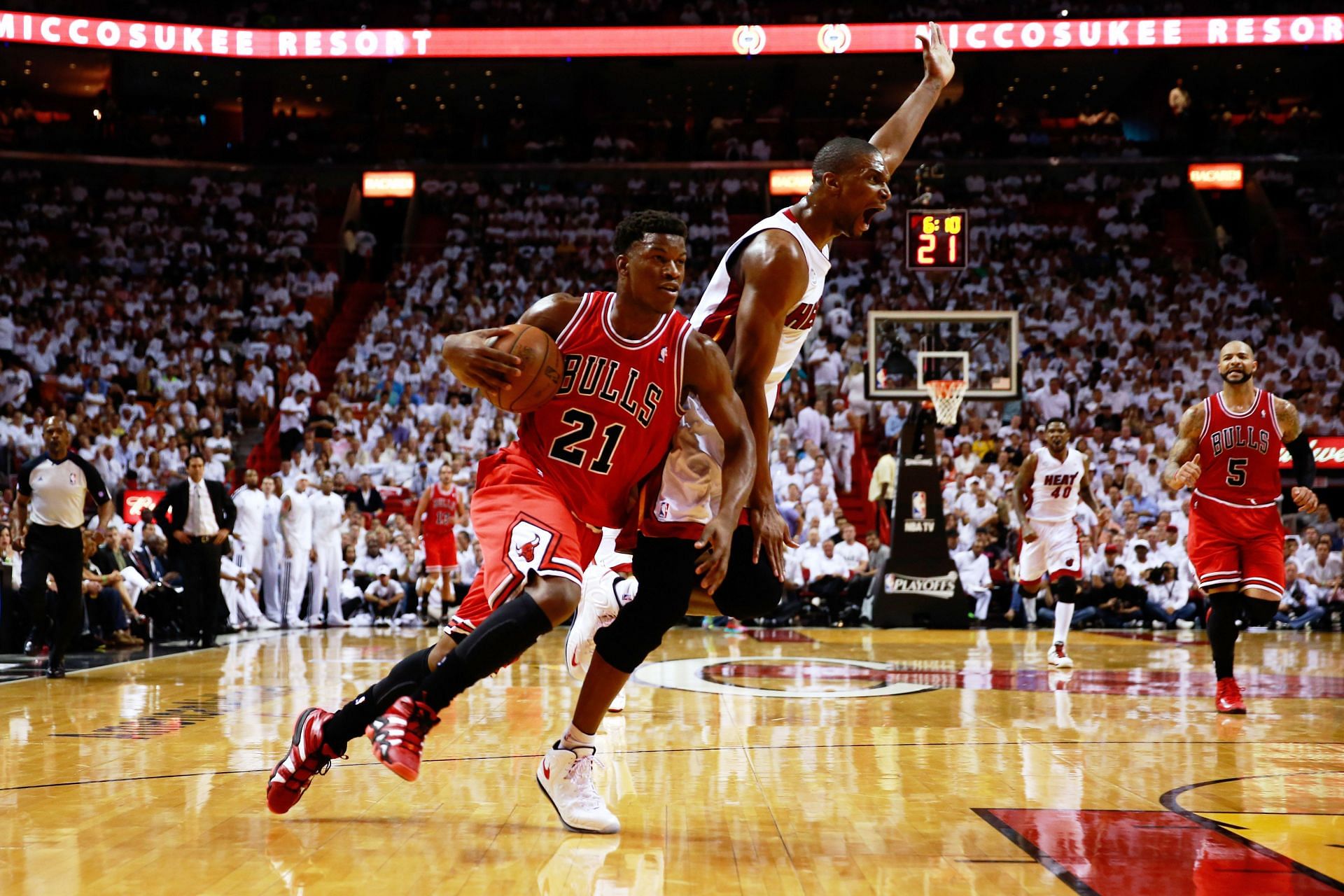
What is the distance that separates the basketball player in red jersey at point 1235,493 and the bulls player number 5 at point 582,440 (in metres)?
3.86

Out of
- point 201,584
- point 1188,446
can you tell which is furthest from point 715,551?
point 201,584

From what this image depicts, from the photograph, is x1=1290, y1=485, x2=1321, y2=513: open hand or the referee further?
the referee

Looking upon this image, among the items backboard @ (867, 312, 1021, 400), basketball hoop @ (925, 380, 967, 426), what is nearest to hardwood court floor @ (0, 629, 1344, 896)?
basketball hoop @ (925, 380, 967, 426)

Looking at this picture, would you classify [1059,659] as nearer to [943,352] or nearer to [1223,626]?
[1223,626]

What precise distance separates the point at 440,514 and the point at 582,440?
941 cm

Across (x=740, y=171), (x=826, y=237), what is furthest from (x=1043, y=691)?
(x=740, y=171)

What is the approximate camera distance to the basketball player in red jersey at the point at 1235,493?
6523 millimetres

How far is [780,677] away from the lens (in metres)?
7.71

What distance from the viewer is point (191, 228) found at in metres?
23.0

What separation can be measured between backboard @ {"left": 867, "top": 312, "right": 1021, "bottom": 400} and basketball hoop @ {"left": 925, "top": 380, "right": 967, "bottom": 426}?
0.32 feet

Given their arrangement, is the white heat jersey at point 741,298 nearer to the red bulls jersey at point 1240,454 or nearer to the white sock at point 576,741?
the white sock at point 576,741

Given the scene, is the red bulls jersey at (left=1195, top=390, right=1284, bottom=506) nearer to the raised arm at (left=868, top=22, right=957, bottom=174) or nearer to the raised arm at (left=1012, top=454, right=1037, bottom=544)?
the raised arm at (left=868, top=22, right=957, bottom=174)

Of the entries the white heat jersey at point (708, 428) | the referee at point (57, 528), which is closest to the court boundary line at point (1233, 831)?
the white heat jersey at point (708, 428)

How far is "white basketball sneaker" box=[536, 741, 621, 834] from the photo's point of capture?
3.46 m
